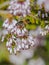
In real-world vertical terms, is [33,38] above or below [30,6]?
below

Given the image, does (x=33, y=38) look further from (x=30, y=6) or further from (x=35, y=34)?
(x=30, y=6)

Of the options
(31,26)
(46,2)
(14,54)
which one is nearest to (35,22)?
(31,26)

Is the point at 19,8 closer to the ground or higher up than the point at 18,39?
higher up

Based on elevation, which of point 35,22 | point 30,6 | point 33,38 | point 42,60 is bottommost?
point 42,60

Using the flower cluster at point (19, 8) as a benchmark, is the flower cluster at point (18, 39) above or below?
below

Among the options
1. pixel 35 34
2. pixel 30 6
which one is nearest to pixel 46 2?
pixel 30 6

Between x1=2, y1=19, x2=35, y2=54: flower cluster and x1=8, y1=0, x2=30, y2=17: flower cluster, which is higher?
x1=8, y1=0, x2=30, y2=17: flower cluster
